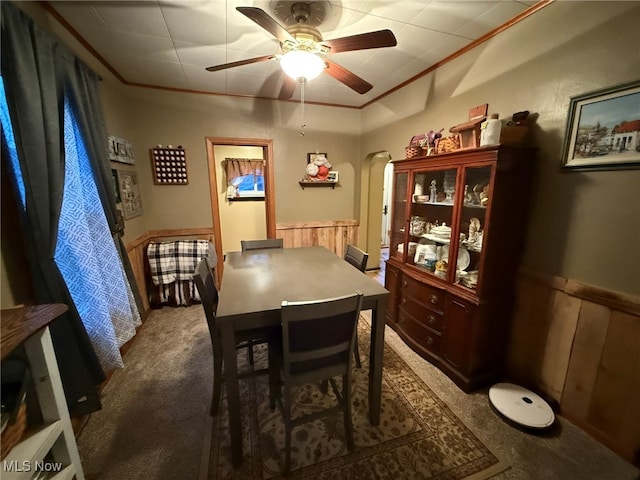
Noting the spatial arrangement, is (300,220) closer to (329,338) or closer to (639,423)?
(329,338)

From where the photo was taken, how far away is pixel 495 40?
1885mm

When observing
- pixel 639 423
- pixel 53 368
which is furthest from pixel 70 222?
pixel 639 423

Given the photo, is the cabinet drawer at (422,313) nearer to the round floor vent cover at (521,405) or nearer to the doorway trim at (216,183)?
the round floor vent cover at (521,405)

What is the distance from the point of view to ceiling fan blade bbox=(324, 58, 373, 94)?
1737mm

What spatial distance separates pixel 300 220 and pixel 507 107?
2.67 m

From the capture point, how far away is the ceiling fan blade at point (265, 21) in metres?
1.23

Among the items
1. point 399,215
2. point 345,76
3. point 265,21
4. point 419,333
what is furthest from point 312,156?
point 419,333

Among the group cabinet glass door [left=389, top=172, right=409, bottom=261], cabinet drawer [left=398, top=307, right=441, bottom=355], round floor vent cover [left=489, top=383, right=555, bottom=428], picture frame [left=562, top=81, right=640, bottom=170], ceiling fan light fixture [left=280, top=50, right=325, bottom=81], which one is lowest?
round floor vent cover [left=489, top=383, right=555, bottom=428]

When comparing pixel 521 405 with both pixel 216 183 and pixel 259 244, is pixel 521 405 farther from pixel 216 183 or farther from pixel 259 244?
pixel 216 183

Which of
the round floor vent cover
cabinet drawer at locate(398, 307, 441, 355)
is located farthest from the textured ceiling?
the round floor vent cover

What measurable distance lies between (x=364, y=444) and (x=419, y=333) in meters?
1.06

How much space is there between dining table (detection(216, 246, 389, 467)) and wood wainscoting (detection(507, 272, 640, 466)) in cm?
113

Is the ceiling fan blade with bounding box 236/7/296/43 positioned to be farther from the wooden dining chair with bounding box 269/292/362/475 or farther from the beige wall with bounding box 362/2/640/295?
the beige wall with bounding box 362/2/640/295

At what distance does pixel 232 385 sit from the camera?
130cm
